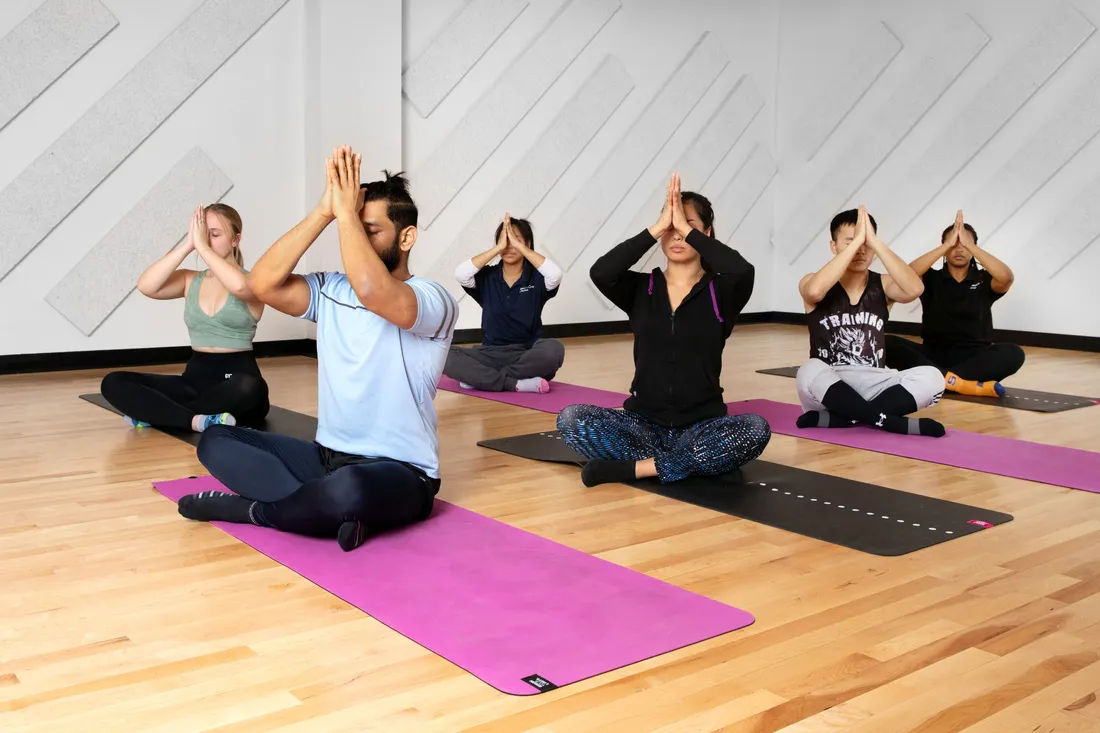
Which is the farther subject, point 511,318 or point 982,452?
point 511,318

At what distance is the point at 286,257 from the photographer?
2.13 meters

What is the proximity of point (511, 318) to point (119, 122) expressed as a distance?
2.27m

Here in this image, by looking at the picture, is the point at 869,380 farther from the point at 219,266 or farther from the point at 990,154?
the point at 990,154

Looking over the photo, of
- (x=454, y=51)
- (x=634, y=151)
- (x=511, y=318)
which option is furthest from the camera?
(x=634, y=151)

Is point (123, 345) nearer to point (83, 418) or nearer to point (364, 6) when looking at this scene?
point (83, 418)

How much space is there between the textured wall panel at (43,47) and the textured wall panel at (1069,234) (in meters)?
6.03

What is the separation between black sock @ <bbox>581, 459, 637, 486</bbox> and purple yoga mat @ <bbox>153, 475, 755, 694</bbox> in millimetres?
510

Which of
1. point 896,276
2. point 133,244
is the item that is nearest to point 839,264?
point 896,276

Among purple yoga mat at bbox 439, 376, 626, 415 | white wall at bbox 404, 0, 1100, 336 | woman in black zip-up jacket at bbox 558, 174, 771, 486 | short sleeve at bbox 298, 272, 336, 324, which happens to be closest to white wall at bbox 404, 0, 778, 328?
white wall at bbox 404, 0, 1100, 336

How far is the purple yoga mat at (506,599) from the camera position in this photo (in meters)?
1.67

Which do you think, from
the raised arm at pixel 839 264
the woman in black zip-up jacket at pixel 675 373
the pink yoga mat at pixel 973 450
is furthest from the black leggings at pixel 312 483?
the raised arm at pixel 839 264

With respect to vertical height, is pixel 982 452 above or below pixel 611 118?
below

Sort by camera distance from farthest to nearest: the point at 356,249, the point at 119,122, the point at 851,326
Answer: the point at 119,122
the point at 851,326
the point at 356,249

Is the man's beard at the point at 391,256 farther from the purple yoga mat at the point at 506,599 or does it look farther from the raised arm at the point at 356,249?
the purple yoga mat at the point at 506,599
